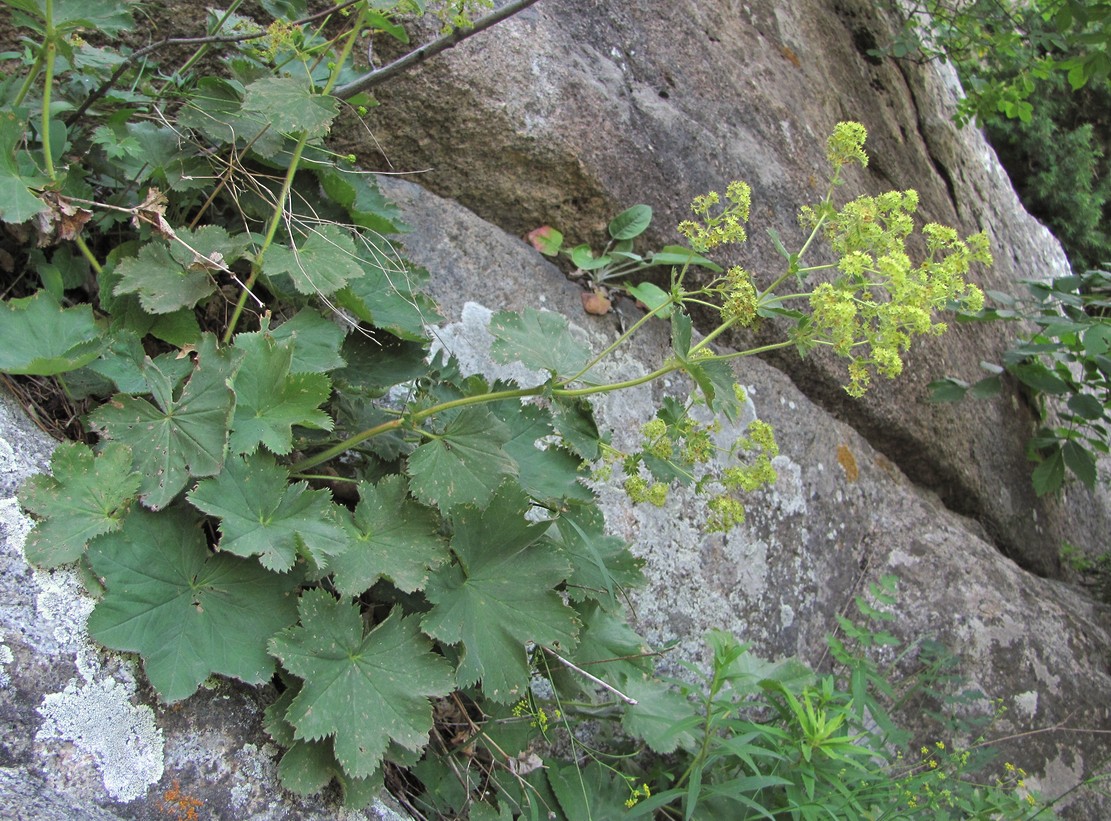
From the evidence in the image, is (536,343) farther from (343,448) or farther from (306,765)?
(306,765)

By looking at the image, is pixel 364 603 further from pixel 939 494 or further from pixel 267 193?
pixel 939 494

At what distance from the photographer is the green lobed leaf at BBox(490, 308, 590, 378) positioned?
1592 millimetres

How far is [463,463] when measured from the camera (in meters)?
1.49

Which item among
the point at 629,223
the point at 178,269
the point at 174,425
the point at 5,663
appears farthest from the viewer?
the point at 629,223

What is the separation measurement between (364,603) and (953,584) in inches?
89.8

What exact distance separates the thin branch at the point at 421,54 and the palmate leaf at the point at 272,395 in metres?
0.66

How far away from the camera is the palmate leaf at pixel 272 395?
1.41 meters

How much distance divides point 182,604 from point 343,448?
361 millimetres

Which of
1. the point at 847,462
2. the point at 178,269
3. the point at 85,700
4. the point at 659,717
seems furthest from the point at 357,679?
the point at 847,462

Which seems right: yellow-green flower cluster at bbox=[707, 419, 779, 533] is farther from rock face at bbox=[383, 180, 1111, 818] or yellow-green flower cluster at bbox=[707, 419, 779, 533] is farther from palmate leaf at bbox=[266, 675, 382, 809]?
palmate leaf at bbox=[266, 675, 382, 809]

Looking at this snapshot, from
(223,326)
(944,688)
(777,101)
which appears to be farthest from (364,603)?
(777,101)

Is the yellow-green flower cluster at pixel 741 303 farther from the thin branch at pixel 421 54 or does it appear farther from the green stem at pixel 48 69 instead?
the green stem at pixel 48 69

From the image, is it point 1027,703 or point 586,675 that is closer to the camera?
point 586,675

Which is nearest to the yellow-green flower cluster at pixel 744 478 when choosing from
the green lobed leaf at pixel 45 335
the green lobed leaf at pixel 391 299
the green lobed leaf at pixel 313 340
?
the green lobed leaf at pixel 391 299
